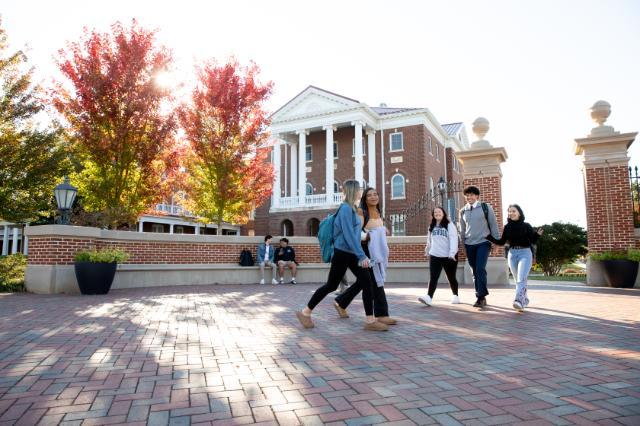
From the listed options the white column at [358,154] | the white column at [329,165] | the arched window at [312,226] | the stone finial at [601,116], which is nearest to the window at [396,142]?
the white column at [358,154]

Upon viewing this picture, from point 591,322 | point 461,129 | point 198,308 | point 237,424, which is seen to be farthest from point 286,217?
point 237,424

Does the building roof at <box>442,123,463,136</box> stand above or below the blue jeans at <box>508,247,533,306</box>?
above

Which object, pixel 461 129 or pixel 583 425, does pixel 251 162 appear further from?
pixel 461 129

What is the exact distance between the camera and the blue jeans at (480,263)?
6906mm

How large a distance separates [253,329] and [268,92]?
14073 millimetres

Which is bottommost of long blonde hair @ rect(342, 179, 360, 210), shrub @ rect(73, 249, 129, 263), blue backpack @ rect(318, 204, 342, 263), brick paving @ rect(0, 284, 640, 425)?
brick paving @ rect(0, 284, 640, 425)

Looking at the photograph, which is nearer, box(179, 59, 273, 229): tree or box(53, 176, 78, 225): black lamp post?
box(53, 176, 78, 225): black lamp post

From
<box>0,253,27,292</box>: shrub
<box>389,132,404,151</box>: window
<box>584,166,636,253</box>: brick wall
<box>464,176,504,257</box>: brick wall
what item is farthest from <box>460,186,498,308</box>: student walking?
<box>389,132,404,151</box>: window

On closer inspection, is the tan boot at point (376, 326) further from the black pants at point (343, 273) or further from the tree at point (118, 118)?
the tree at point (118, 118)

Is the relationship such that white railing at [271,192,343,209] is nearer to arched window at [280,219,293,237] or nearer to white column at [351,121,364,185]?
arched window at [280,219,293,237]

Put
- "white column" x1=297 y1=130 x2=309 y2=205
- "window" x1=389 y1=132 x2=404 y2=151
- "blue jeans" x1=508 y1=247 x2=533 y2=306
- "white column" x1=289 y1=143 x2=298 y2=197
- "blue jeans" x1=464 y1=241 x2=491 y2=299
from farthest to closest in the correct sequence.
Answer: "white column" x1=289 y1=143 x2=298 y2=197
"window" x1=389 y1=132 x2=404 y2=151
"white column" x1=297 y1=130 x2=309 y2=205
"blue jeans" x1=464 y1=241 x2=491 y2=299
"blue jeans" x1=508 y1=247 x2=533 y2=306

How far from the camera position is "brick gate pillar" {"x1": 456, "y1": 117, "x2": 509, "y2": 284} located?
11406mm

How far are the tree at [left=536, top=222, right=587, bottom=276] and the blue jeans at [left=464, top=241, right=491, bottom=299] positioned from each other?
2252cm

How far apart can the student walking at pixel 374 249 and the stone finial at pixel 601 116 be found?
8.30m
